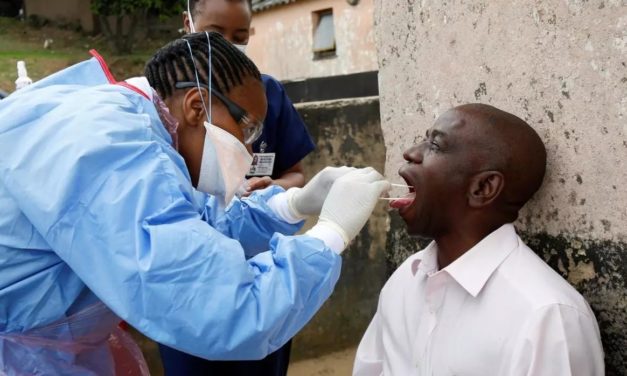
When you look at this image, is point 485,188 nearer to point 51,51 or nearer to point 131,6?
point 131,6

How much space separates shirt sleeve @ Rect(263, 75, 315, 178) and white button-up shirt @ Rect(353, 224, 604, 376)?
0.97 m

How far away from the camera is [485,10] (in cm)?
190

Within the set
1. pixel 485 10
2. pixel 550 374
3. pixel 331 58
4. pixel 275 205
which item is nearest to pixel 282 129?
pixel 275 205

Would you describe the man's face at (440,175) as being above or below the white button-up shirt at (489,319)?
above

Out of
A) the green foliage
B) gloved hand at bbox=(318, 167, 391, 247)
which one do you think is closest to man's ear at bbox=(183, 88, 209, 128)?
gloved hand at bbox=(318, 167, 391, 247)

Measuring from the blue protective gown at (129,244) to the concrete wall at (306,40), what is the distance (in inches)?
399

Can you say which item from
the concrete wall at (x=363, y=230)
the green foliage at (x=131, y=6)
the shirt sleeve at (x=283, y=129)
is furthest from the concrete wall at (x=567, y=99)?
the green foliage at (x=131, y=6)

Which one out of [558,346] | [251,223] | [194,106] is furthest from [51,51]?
[558,346]

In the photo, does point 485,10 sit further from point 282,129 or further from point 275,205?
point 282,129

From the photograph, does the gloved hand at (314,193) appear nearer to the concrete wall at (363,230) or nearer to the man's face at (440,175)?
the man's face at (440,175)

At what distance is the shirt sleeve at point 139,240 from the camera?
1381 mm

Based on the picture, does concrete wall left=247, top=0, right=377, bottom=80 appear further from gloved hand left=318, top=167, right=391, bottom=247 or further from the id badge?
gloved hand left=318, top=167, right=391, bottom=247

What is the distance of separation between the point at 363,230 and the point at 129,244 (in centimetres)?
294

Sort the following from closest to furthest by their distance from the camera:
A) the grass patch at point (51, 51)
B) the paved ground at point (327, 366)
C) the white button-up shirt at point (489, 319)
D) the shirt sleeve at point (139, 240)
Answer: the shirt sleeve at point (139, 240) → the white button-up shirt at point (489, 319) → the paved ground at point (327, 366) → the grass patch at point (51, 51)
